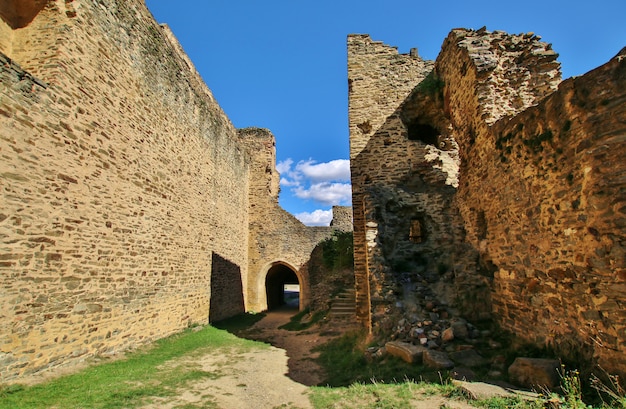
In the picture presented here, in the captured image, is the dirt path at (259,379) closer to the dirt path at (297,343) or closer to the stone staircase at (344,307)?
the dirt path at (297,343)

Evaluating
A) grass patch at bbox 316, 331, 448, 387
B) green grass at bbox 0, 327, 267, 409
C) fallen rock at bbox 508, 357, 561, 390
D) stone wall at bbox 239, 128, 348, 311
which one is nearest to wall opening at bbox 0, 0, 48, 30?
green grass at bbox 0, 327, 267, 409

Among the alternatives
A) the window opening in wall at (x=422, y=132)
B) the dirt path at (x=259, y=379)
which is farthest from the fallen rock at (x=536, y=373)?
the window opening in wall at (x=422, y=132)

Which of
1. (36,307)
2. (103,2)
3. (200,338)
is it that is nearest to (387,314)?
(200,338)

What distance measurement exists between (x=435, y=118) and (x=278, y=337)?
8572mm

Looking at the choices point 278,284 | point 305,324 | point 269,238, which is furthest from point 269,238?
point 305,324

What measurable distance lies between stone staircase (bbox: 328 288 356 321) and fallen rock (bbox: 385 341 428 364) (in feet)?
17.2

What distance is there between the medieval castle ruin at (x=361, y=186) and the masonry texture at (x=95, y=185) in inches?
1.5

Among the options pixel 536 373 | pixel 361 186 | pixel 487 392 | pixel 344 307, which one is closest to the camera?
pixel 487 392

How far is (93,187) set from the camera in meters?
6.95

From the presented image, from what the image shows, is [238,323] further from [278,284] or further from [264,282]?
[278,284]

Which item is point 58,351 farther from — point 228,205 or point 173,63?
point 228,205

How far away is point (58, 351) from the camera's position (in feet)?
19.4

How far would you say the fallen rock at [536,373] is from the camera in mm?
4156

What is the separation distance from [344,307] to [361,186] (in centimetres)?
437
